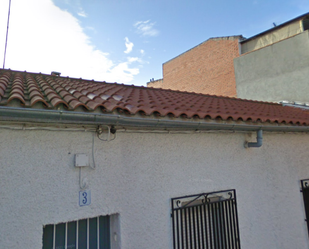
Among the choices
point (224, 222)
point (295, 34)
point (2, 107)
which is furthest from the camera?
point (295, 34)

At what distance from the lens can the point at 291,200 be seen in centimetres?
487

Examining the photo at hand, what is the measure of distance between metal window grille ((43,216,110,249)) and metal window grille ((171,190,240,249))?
3.58 feet

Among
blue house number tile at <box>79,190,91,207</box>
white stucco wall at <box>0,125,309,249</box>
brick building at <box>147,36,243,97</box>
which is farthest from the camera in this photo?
brick building at <box>147,36,243,97</box>

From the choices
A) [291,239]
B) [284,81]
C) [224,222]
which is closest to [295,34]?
[284,81]

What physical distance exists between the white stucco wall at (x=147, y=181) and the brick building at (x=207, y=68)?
8.86 metres

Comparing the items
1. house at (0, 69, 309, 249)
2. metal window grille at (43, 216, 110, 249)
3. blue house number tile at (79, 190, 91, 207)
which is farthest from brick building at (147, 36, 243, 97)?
blue house number tile at (79, 190, 91, 207)

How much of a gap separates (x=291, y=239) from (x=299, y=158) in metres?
1.80

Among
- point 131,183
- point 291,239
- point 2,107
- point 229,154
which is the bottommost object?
point 291,239

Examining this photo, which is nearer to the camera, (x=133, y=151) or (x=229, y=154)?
(x=133, y=151)

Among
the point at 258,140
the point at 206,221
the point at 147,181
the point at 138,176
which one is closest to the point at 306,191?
the point at 258,140

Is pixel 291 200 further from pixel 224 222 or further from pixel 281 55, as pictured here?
pixel 281 55

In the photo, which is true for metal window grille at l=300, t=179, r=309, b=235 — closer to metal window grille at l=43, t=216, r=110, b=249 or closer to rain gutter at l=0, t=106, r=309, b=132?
rain gutter at l=0, t=106, r=309, b=132

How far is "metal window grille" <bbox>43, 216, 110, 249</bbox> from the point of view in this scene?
9.58 ft

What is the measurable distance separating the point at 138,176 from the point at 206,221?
161 cm
